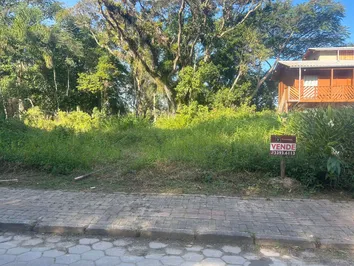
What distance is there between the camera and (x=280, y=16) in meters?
21.8

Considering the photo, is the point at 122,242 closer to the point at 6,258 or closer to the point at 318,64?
the point at 6,258

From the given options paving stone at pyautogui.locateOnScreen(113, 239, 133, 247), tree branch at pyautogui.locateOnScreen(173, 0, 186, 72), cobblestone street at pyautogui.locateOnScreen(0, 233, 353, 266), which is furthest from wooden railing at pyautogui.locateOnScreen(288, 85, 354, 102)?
paving stone at pyautogui.locateOnScreen(113, 239, 133, 247)

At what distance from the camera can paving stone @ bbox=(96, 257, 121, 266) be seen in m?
2.96

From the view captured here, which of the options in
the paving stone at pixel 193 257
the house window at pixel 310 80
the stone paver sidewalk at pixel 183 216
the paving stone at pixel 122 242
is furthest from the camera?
the house window at pixel 310 80

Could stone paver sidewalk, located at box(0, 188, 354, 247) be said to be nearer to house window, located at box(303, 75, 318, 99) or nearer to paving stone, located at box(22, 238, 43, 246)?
paving stone, located at box(22, 238, 43, 246)

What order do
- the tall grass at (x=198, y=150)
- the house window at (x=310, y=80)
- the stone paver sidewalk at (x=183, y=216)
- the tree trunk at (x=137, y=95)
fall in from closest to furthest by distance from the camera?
the stone paver sidewalk at (x=183, y=216) → the tall grass at (x=198, y=150) → the house window at (x=310, y=80) → the tree trunk at (x=137, y=95)

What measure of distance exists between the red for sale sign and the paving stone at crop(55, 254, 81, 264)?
373 cm

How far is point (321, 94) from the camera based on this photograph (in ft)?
64.8

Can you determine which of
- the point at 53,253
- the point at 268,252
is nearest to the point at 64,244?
the point at 53,253

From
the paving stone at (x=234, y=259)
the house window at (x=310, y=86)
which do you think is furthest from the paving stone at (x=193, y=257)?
the house window at (x=310, y=86)

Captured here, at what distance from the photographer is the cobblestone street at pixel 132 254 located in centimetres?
299

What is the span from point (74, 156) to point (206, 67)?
13.2m

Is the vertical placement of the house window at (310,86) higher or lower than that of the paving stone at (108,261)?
higher

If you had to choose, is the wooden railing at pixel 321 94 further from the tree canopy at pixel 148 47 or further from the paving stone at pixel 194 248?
the paving stone at pixel 194 248
